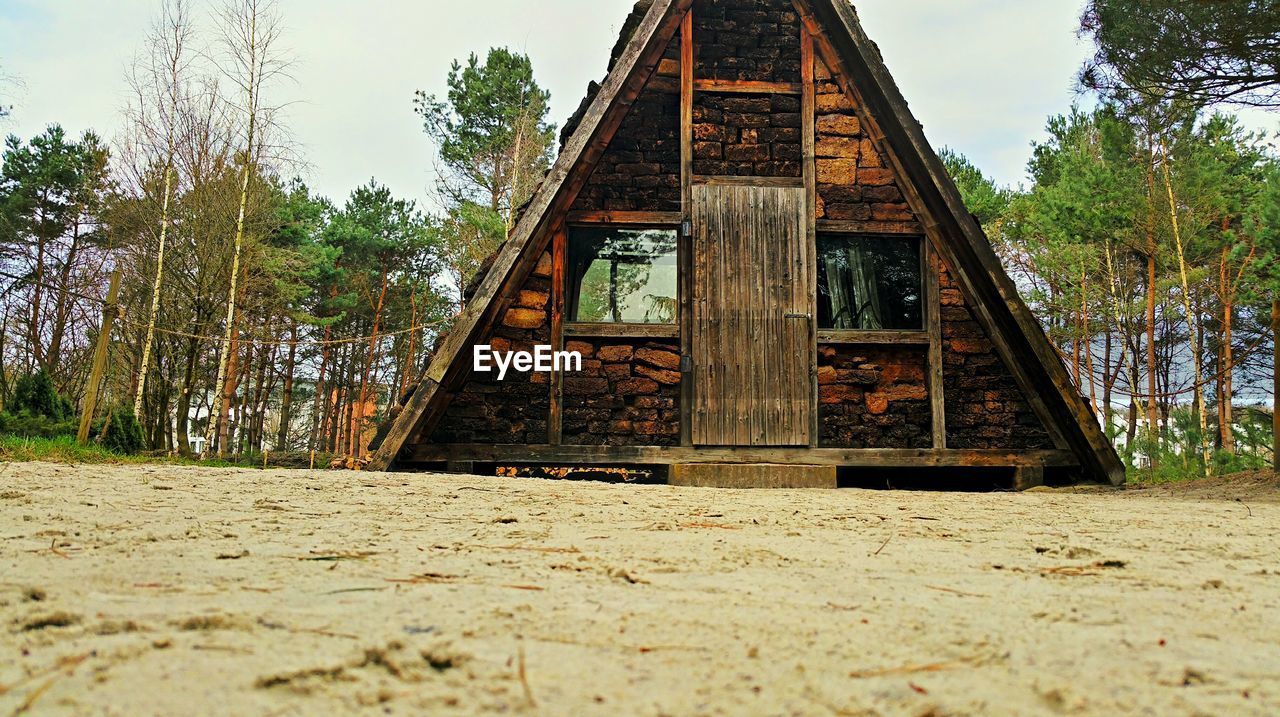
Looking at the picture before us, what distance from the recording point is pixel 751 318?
25.9 ft

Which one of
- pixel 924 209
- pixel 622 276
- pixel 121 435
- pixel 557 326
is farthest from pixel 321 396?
pixel 924 209

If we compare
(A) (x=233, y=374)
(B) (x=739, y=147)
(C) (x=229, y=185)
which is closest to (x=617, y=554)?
(B) (x=739, y=147)

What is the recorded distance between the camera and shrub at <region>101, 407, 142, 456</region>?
11438 millimetres

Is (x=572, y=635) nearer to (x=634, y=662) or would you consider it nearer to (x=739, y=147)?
(x=634, y=662)

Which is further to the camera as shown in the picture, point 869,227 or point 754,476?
point 869,227

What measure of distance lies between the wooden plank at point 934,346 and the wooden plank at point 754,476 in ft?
3.76

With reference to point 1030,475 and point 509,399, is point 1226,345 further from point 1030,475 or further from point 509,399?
point 509,399

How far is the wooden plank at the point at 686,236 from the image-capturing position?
7742 mm

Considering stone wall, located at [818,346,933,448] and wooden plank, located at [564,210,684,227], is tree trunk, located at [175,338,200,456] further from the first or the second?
stone wall, located at [818,346,933,448]

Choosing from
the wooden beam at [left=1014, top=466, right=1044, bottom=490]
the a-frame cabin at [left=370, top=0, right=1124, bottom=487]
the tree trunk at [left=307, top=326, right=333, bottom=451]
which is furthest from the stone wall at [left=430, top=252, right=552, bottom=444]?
the tree trunk at [left=307, top=326, right=333, bottom=451]

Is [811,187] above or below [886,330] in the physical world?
above

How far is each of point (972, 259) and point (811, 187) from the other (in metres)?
1.68

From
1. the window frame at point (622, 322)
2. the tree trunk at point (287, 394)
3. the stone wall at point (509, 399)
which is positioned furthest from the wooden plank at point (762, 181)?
the tree trunk at point (287, 394)

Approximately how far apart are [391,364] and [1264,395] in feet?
90.1
